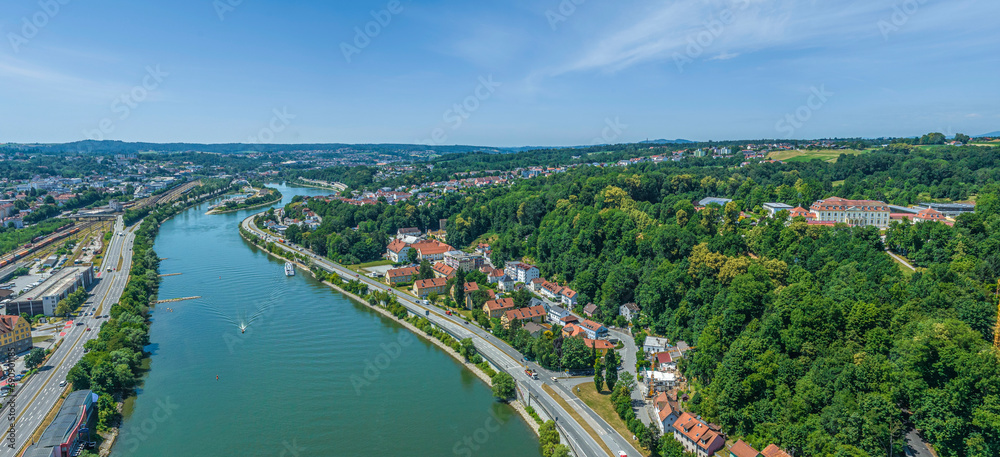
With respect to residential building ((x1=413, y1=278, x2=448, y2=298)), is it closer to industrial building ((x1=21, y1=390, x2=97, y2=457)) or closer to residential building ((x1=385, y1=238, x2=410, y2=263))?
residential building ((x1=385, y1=238, x2=410, y2=263))

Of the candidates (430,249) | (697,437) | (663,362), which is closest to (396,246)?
(430,249)

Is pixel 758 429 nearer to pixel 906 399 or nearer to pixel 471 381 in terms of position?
pixel 906 399

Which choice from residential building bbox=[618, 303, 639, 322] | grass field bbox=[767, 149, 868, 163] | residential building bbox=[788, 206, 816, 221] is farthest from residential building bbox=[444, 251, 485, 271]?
grass field bbox=[767, 149, 868, 163]

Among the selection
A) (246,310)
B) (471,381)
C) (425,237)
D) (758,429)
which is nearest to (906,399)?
(758,429)

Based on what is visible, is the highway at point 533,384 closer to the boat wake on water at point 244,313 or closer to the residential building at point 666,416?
the residential building at point 666,416

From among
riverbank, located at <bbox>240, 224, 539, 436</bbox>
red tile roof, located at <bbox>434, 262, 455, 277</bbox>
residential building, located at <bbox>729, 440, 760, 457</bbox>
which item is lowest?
riverbank, located at <bbox>240, 224, 539, 436</bbox>

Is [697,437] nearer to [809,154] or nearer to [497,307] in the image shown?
[497,307]

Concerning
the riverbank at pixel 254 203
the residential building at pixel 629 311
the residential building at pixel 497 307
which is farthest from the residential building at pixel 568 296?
the riverbank at pixel 254 203
